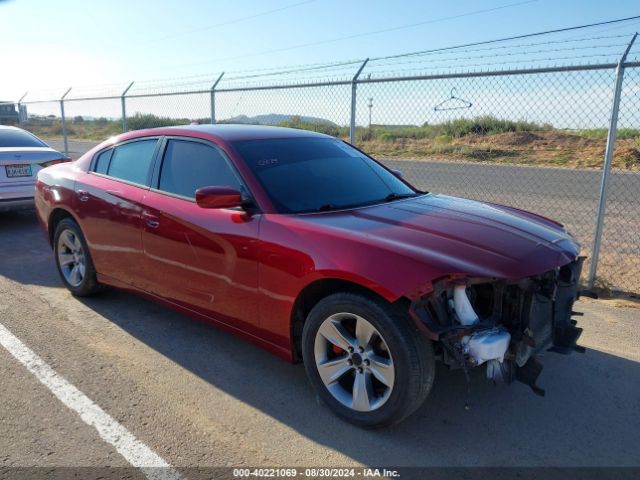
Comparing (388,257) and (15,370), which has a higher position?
(388,257)

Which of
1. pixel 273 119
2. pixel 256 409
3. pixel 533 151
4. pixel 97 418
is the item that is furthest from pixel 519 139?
pixel 97 418

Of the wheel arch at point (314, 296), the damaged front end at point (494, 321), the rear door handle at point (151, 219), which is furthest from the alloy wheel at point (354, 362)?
the rear door handle at point (151, 219)

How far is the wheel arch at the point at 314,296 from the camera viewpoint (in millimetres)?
2883

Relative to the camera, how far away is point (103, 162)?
485cm

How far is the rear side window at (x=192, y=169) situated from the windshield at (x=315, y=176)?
18cm

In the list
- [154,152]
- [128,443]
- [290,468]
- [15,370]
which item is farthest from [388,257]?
[15,370]

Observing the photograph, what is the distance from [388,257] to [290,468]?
3.85ft

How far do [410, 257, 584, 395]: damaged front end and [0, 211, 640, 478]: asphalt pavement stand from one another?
405 mm

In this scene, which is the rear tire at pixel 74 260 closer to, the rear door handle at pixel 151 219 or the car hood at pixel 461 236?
the rear door handle at pixel 151 219

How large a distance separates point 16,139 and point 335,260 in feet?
25.5

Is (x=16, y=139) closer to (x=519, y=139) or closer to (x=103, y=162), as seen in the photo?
(x=103, y=162)

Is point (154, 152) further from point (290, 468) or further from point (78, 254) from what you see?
point (290, 468)

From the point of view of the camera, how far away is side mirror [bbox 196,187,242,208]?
330 cm

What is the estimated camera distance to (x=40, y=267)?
20.0ft
